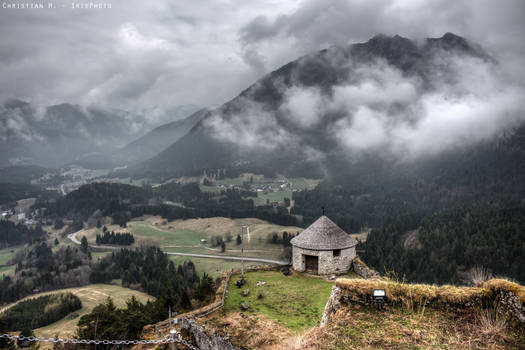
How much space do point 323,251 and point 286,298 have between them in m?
8.58

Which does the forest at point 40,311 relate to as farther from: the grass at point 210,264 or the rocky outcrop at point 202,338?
the rocky outcrop at point 202,338

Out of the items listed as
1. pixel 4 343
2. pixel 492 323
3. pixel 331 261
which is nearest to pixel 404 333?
pixel 492 323

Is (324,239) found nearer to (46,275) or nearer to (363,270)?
(363,270)

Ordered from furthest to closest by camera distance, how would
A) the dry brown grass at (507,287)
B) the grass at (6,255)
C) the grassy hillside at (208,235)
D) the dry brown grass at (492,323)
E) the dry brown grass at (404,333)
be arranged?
1. the grass at (6,255)
2. the grassy hillside at (208,235)
3. the dry brown grass at (507,287)
4. the dry brown grass at (492,323)
5. the dry brown grass at (404,333)

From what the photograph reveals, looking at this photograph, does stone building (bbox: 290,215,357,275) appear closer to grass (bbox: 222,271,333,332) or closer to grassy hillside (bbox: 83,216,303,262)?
grass (bbox: 222,271,333,332)

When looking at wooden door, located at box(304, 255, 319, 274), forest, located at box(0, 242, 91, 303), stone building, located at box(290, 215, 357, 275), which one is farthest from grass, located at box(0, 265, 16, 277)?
wooden door, located at box(304, 255, 319, 274)

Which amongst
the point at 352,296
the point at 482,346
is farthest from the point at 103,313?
the point at 482,346

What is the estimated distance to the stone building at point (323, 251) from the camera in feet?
108

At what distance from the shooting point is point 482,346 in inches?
398

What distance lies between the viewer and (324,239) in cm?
3372

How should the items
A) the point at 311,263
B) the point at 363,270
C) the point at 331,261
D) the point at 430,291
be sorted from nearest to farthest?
the point at 430,291, the point at 363,270, the point at 331,261, the point at 311,263

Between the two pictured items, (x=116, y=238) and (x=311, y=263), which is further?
(x=116, y=238)

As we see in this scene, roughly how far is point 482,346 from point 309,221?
184 meters

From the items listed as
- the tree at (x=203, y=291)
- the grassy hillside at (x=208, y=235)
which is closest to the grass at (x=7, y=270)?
the grassy hillside at (x=208, y=235)
